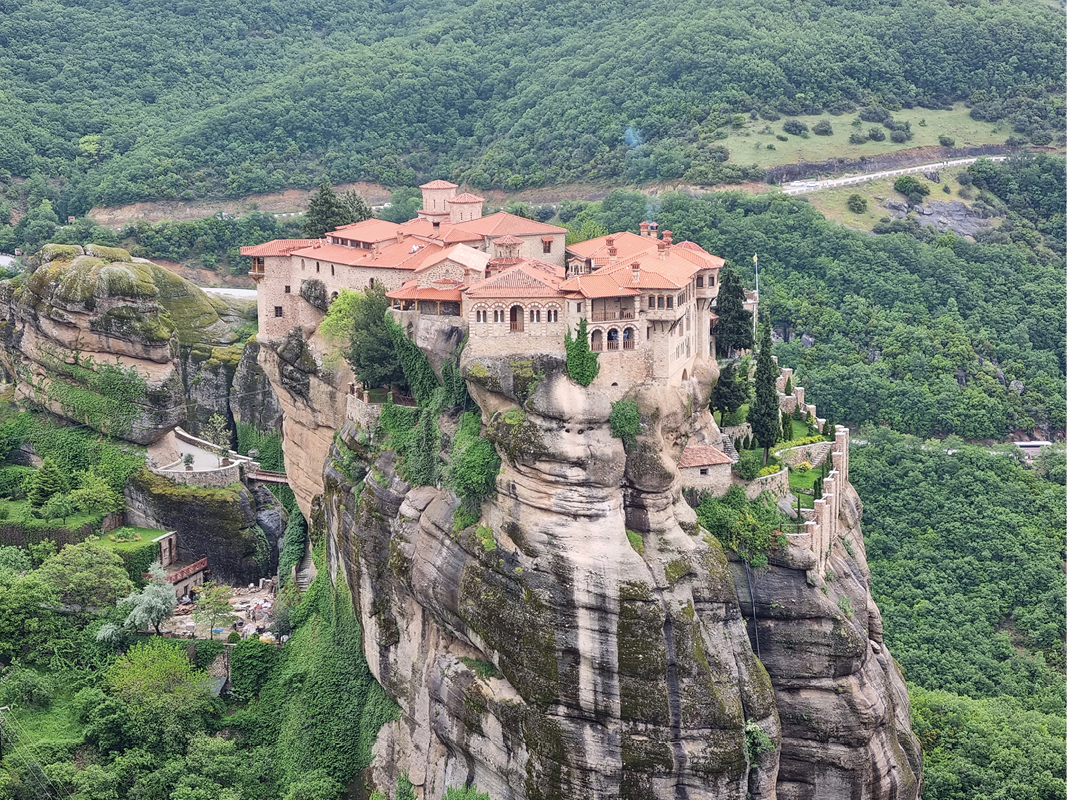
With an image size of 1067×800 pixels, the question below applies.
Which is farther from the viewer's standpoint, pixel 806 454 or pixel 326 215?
pixel 326 215

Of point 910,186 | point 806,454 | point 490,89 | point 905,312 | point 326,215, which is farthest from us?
point 490,89

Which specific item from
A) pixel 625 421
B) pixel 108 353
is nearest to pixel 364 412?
pixel 625 421

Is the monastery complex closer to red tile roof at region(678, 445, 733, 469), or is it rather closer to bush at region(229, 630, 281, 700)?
red tile roof at region(678, 445, 733, 469)

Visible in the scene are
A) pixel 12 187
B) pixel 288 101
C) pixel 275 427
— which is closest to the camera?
pixel 275 427

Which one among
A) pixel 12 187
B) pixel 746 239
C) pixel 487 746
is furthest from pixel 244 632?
pixel 12 187

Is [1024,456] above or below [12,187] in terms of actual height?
below

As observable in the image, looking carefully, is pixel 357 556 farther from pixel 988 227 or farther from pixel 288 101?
pixel 288 101

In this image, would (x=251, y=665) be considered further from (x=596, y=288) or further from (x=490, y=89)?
(x=490, y=89)
